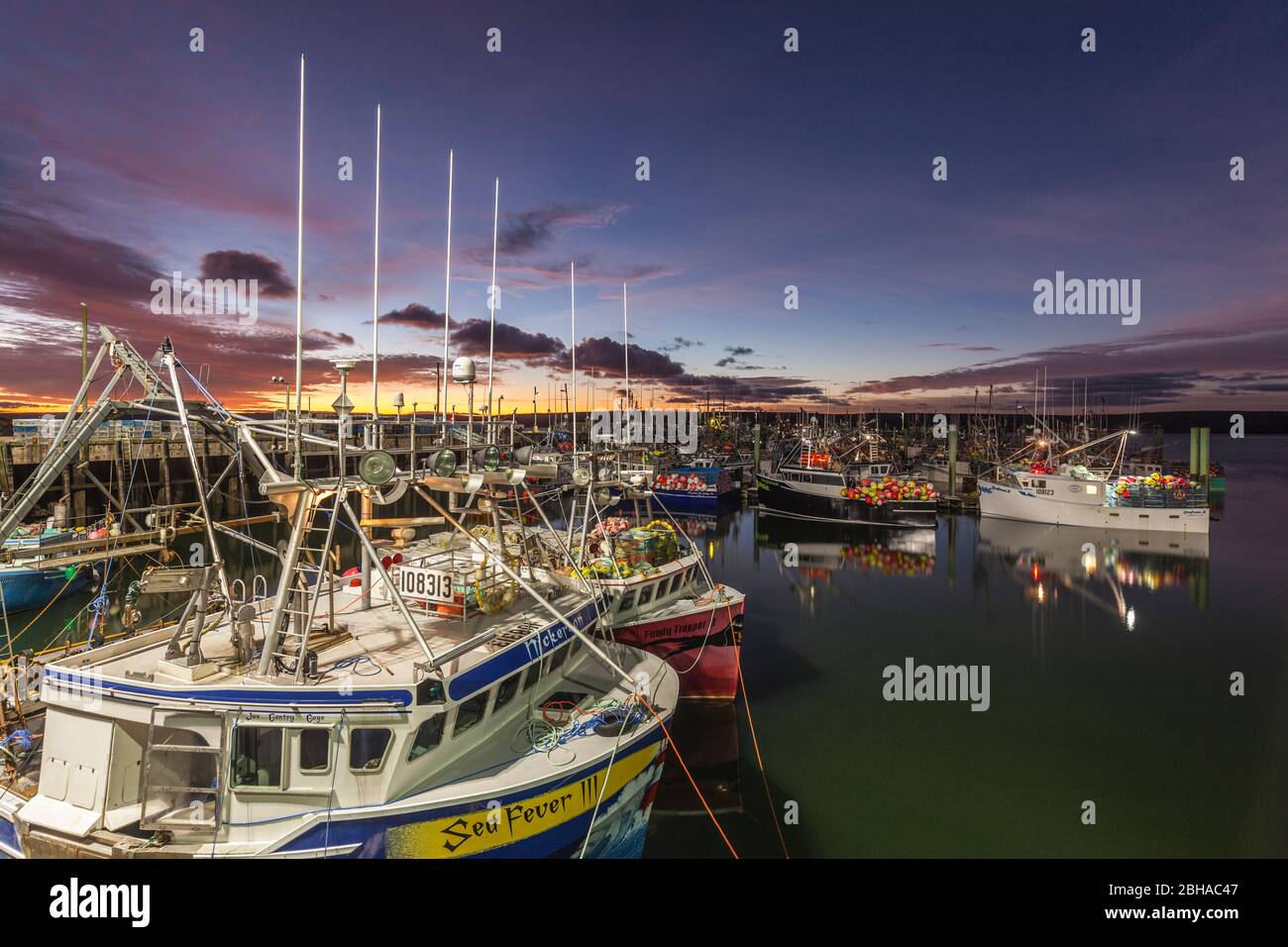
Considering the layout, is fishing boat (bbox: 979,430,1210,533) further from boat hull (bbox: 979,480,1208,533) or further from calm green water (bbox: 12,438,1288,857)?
calm green water (bbox: 12,438,1288,857)

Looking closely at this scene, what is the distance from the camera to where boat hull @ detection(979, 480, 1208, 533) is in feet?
157

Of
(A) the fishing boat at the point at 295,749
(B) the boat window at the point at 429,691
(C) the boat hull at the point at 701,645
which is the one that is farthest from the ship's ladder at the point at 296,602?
(C) the boat hull at the point at 701,645

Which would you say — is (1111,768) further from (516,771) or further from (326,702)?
(326,702)

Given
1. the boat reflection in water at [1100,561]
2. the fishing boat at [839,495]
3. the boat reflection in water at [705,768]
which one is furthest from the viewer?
the fishing boat at [839,495]

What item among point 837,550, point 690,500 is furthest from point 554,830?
point 690,500

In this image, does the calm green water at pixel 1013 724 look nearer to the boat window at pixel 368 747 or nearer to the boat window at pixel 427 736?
the boat window at pixel 427 736

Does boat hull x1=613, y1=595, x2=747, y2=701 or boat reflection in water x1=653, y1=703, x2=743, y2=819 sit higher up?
boat hull x1=613, y1=595, x2=747, y2=701

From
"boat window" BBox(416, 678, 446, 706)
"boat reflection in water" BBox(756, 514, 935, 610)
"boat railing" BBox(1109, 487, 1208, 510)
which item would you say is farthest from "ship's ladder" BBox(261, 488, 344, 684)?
"boat railing" BBox(1109, 487, 1208, 510)

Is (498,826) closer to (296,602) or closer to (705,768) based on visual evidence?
(296,602)

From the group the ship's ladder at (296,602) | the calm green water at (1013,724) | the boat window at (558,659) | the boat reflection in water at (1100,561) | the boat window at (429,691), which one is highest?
the ship's ladder at (296,602)

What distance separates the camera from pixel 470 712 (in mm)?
8867

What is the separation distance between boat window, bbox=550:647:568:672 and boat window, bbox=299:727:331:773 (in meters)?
3.96

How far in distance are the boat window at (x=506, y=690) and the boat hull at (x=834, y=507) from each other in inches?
1884

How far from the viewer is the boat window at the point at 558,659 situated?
36.2ft
